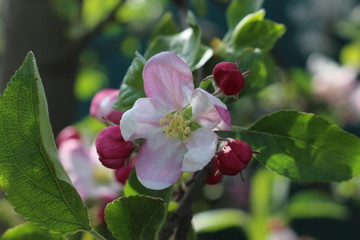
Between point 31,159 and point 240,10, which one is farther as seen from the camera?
point 240,10

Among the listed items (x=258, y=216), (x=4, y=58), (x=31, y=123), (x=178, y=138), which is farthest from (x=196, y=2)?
(x=258, y=216)

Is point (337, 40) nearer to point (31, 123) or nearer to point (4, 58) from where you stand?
point (4, 58)

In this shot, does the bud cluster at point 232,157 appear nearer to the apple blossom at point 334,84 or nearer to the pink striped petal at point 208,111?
the pink striped petal at point 208,111

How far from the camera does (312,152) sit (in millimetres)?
534

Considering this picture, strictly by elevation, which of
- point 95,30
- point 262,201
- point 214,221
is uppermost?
point 95,30

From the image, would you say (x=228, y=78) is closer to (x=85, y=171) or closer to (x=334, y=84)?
(x=85, y=171)

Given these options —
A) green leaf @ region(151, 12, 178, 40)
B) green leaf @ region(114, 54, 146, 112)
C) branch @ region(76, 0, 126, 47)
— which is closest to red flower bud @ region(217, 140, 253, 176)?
green leaf @ region(114, 54, 146, 112)

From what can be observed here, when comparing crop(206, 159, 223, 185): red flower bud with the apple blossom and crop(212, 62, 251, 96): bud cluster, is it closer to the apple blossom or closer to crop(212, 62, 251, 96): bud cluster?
crop(212, 62, 251, 96): bud cluster

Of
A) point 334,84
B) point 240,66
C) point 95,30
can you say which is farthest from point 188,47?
point 334,84

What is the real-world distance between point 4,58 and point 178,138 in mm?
969

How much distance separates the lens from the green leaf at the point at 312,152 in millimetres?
531

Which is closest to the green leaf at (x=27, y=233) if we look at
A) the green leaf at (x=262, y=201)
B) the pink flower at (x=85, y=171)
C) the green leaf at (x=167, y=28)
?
the green leaf at (x=167, y=28)

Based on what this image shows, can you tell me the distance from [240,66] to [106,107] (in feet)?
0.49

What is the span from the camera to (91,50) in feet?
7.37
